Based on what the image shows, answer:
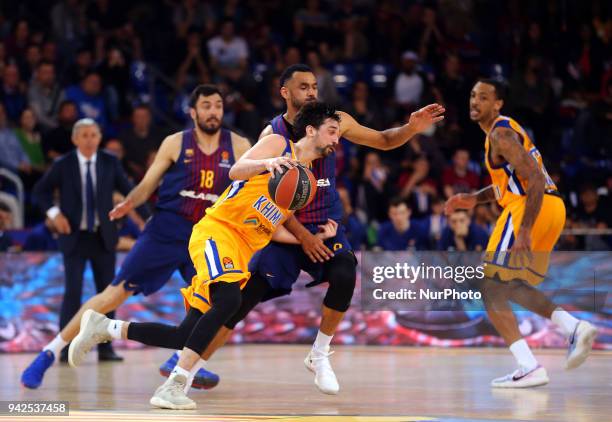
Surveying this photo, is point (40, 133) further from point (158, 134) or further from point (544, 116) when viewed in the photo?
point (544, 116)

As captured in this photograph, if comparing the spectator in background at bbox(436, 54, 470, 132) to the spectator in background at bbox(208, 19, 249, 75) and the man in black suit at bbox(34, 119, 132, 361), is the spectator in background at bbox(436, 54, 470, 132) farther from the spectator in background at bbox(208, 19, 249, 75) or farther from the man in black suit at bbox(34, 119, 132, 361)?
the man in black suit at bbox(34, 119, 132, 361)

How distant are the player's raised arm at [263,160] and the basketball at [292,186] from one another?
2.2 inches

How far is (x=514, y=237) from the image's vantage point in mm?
7809

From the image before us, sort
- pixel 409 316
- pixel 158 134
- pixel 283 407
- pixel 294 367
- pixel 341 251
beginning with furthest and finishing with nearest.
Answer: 1. pixel 158 134
2. pixel 409 316
3. pixel 294 367
4. pixel 341 251
5. pixel 283 407

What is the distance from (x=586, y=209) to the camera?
13.2 m

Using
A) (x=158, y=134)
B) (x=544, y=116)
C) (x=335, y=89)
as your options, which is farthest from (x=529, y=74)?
(x=158, y=134)

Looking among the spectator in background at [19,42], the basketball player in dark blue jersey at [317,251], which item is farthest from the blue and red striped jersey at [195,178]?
the spectator in background at [19,42]

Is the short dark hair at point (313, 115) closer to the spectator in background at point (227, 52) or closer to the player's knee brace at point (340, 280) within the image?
the player's knee brace at point (340, 280)

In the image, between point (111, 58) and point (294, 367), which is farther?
point (111, 58)

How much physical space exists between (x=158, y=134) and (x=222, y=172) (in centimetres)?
652

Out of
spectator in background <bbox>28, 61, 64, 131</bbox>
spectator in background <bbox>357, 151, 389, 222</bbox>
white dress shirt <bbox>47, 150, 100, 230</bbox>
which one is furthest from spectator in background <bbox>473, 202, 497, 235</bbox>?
spectator in background <bbox>28, 61, 64, 131</bbox>

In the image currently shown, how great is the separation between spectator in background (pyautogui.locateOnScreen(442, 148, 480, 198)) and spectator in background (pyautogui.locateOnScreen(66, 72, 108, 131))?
4715mm

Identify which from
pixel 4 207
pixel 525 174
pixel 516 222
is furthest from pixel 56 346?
pixel 4 207

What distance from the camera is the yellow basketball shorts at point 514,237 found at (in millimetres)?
7824
